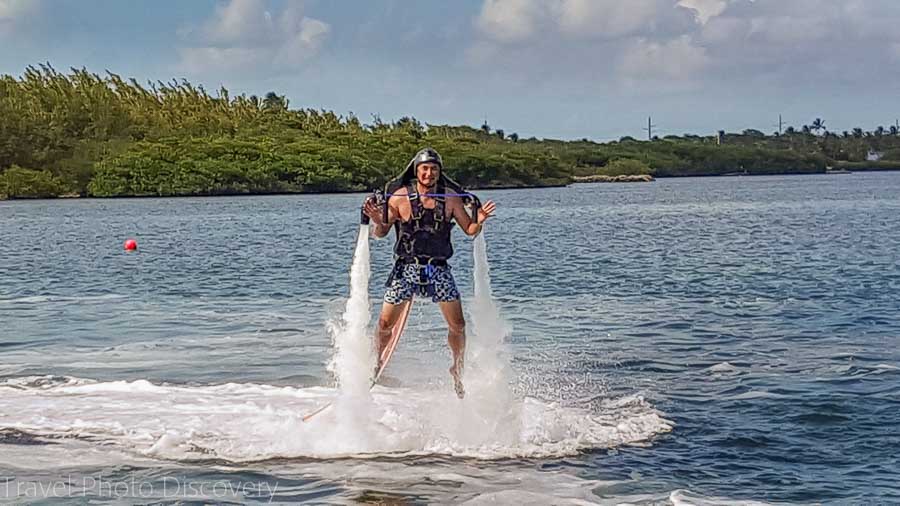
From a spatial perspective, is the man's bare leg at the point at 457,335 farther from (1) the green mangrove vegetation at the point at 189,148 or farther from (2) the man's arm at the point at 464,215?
(1) the green mangrove vegetation at the point at 189,148

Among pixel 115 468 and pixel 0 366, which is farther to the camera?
pixel 0 366

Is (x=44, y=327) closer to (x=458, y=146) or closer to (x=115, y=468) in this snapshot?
(x=115, y=468)

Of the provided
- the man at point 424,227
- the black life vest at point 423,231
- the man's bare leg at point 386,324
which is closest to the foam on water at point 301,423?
the man's bare leg at point 386,324

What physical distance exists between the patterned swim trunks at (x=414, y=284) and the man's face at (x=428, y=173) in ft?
2.80

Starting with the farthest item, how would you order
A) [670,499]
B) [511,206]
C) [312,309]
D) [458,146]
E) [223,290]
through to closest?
[458,146]
[511,206]
[223,290]
[312,309]
[670,499]

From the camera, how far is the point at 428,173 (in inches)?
460

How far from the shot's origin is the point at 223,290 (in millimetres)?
28531

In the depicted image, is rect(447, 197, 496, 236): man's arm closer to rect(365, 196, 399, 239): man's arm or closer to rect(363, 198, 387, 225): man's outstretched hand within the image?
rect(365, 196, 399, 239): man's arm

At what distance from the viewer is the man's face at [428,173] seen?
11664 millimetres

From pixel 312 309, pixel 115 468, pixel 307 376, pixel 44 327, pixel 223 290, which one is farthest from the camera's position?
pixel 223 290

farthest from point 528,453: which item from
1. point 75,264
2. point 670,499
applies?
point 75,264

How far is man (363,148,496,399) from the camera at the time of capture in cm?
1170

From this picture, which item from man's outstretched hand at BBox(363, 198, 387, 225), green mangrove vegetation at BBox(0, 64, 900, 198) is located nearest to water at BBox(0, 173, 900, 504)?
man's outstretched hand at BBox(363, 198, 387, 225)

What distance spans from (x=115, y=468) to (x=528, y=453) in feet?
12.6
